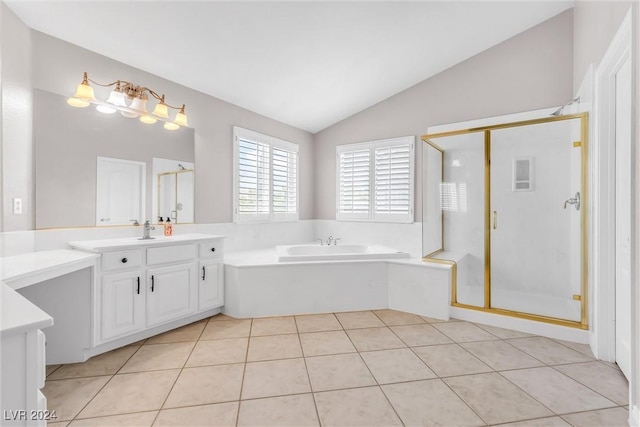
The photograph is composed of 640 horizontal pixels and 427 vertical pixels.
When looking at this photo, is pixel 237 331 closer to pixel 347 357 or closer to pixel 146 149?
pixel 347 357

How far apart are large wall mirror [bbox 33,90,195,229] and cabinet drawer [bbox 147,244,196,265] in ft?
1.55

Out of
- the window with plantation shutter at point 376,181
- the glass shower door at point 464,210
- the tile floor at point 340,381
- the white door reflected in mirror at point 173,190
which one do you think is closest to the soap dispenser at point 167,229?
the white door reflected in mirror at point 173,190

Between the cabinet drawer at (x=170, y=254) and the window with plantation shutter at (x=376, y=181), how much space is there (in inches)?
92.8

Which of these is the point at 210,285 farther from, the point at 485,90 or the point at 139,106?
the point at 485,90

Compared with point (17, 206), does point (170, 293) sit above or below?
below

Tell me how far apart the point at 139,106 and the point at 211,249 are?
57.3 inches

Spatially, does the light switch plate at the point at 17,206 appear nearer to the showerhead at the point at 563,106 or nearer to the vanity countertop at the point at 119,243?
the vanity countertop at the point at 119,243

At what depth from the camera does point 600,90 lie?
209cm

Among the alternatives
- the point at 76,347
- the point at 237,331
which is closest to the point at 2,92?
the point at 76,347

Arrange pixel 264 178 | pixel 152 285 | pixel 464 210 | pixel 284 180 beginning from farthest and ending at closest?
pixel 284 180 → pixel 264 178 → pixel 464 210 → pixel 152 285

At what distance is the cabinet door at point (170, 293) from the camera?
2426mm

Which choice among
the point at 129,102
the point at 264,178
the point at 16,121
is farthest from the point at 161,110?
the point at 264,178

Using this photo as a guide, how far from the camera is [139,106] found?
2658 mm

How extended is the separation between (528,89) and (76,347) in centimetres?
466
